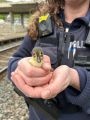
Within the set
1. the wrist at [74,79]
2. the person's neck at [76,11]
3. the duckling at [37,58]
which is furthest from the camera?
the person's neck at [76,11]

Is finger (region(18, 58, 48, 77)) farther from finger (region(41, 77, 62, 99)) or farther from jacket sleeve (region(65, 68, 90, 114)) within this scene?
jacket sleeve (region(65, 68, 90, 114))

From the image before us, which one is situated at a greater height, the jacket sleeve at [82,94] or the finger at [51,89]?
the finger at [51,89]

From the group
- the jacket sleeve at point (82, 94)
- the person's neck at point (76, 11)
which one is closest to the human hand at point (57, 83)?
the jacket sleeve at point (82, 94)

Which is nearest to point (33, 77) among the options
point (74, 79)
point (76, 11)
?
point (74, 79)

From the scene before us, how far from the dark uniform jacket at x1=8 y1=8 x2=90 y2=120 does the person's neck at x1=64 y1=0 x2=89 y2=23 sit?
0.10 feet

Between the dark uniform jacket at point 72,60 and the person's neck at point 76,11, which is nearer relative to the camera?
the dark uniform jacket at point 72,60

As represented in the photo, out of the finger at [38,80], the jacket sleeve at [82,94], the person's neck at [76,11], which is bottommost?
the jacket sleeve at [82,94]

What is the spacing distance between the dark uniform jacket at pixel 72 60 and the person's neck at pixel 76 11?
0.10ft

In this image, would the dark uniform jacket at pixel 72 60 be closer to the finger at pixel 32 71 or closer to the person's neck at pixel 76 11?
the person's neck at pixel 76 11

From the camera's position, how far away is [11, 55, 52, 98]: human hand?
125cm

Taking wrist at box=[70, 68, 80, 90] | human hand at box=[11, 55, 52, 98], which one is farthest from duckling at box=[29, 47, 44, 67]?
wrist at box=[70, 68, 80, 90]

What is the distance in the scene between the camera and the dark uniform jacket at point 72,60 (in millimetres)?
1495

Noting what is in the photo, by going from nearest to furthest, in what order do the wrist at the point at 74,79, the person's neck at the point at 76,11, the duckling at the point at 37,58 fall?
the duckling at the point at 37,58
the wrist at the point at 74,79
the person's neck at the point at 76,11

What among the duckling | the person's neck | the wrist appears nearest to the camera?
the duckling
